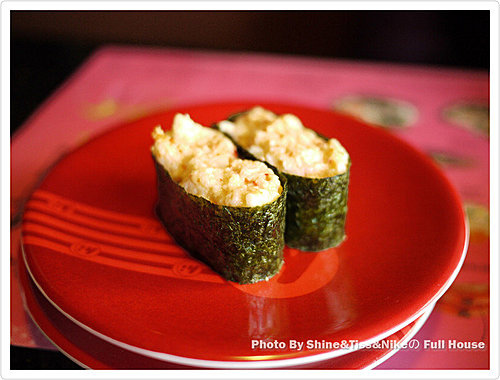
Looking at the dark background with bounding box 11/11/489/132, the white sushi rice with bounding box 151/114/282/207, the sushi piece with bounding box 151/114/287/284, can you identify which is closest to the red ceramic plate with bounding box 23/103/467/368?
the sushi piece with bounding box 151/114/287/284

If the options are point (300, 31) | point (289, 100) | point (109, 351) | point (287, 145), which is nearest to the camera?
point (109, 351)

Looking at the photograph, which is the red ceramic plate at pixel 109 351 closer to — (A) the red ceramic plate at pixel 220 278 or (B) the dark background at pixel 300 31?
(A) the red ceramic plate at pixel 220 278

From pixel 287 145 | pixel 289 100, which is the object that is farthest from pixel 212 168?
pixel 289 100

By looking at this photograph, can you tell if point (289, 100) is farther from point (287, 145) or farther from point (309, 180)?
point (309, 180)

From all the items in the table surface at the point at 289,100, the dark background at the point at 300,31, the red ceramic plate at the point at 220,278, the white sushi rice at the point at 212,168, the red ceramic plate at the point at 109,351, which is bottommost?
the red ceramic plate at the point at 109,351

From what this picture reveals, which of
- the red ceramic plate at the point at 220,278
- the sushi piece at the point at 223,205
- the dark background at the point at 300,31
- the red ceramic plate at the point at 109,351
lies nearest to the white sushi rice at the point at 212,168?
the sushi piece at the point at 223,205

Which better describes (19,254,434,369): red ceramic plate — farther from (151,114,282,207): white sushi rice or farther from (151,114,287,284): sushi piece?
(151,114,282,207): white sushi rice
